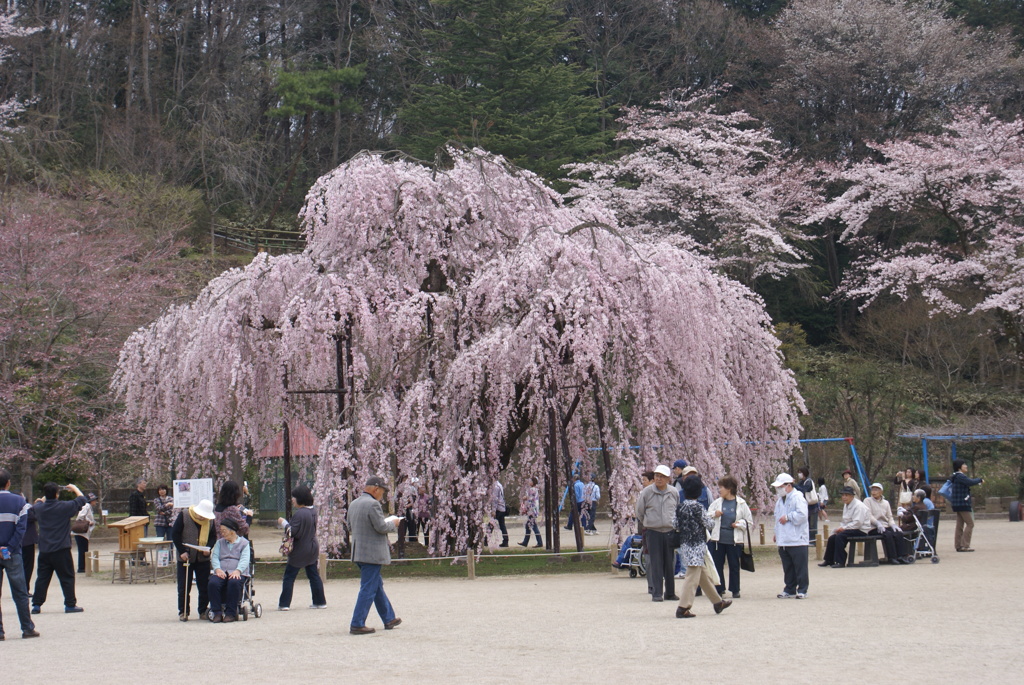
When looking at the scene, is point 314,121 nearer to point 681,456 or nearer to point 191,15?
point 191,15

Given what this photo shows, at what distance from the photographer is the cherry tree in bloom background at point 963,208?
28828 mm

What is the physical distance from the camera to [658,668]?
7.47 meters

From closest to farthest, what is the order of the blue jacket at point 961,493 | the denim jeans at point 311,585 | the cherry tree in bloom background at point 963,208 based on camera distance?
the denim jeans at point 311,585
the blue jacket at point 961,493
the cherry tree in bloom background at point 963,208

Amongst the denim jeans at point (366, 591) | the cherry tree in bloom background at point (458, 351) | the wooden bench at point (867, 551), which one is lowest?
the wooden bench at point (867, 551)

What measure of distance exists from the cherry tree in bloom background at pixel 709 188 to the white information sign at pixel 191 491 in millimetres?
20951

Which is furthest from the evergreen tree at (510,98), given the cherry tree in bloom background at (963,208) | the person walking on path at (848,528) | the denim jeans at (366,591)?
the denim jeans at (366,591)

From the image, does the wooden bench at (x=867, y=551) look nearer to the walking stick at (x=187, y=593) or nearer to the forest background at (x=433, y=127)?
the walking stick at (x=187, y=593)

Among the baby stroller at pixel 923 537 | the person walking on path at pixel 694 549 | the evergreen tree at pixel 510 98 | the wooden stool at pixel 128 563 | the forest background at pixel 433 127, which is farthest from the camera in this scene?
the evergreen tree at pixel 510 98

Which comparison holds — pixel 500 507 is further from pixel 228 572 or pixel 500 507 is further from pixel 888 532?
pixel 228 572

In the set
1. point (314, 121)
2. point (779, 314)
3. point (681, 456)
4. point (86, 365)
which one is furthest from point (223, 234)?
point (681, 456)

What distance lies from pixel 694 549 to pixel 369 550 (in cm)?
313

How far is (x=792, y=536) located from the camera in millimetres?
11703

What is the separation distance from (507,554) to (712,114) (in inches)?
953

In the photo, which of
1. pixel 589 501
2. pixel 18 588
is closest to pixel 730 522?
pixel 18 588
